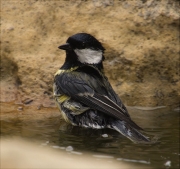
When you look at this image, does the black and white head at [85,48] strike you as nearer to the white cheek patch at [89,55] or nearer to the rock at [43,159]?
the white cheek patch at [89,55]

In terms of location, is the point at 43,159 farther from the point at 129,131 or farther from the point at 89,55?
the point at 89,55

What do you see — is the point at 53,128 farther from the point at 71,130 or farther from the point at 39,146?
the point at 39,146

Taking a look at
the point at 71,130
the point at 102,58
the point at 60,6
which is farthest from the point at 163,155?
the point at 60,6

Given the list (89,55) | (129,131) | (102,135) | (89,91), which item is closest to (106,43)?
(89,55)

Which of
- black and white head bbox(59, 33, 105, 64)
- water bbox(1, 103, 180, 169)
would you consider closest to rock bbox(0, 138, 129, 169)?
water bbox(1, 103, 180, 169)

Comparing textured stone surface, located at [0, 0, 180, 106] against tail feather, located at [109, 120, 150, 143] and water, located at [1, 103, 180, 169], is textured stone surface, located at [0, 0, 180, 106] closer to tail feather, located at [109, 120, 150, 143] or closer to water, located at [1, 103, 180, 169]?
water, located at [1, 103, 180, 169]

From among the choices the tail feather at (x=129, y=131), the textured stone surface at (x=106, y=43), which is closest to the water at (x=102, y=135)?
the tail feather at (x=129, y=131)
